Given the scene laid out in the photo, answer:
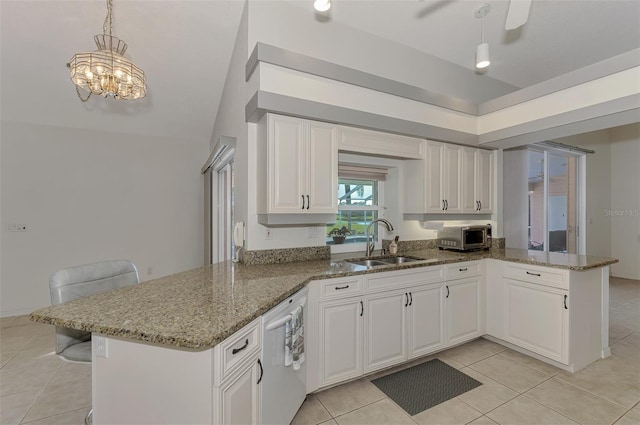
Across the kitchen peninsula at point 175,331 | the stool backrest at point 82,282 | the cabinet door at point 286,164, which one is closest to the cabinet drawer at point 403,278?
the kitchen peninsula at point 175,331

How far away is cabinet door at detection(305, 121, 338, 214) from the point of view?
8.02 ft

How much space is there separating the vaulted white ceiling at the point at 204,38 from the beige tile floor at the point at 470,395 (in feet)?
9.91

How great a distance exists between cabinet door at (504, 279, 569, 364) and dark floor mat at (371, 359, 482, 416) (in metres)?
0.80

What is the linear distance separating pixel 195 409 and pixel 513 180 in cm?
426

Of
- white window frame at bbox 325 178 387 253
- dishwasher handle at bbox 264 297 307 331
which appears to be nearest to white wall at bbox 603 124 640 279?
white window frame at bbox 325 178 387 253

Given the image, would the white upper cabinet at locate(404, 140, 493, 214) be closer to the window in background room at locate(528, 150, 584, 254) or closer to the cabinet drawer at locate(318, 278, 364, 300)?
the cabinet drawer at locate(318, 278, 364, 300)

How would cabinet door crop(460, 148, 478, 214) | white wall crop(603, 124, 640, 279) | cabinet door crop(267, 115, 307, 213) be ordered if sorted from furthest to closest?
white wall crop(603, 124, 640, 279) → cabinet door crop(460, 148, 478, 214) → cabinet door crop(267, 115, 307, 213)

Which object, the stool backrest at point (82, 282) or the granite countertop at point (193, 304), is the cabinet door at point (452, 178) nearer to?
the granite countertop at point (193, 304)

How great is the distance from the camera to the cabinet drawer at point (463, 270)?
2.78 metres

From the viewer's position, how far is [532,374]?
2457mm

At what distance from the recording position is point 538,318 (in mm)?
2637

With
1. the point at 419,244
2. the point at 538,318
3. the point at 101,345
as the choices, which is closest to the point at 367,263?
the point at 419,244

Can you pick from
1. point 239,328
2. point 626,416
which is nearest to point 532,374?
point 626,416

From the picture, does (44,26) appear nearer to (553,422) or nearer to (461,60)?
(461,60)
